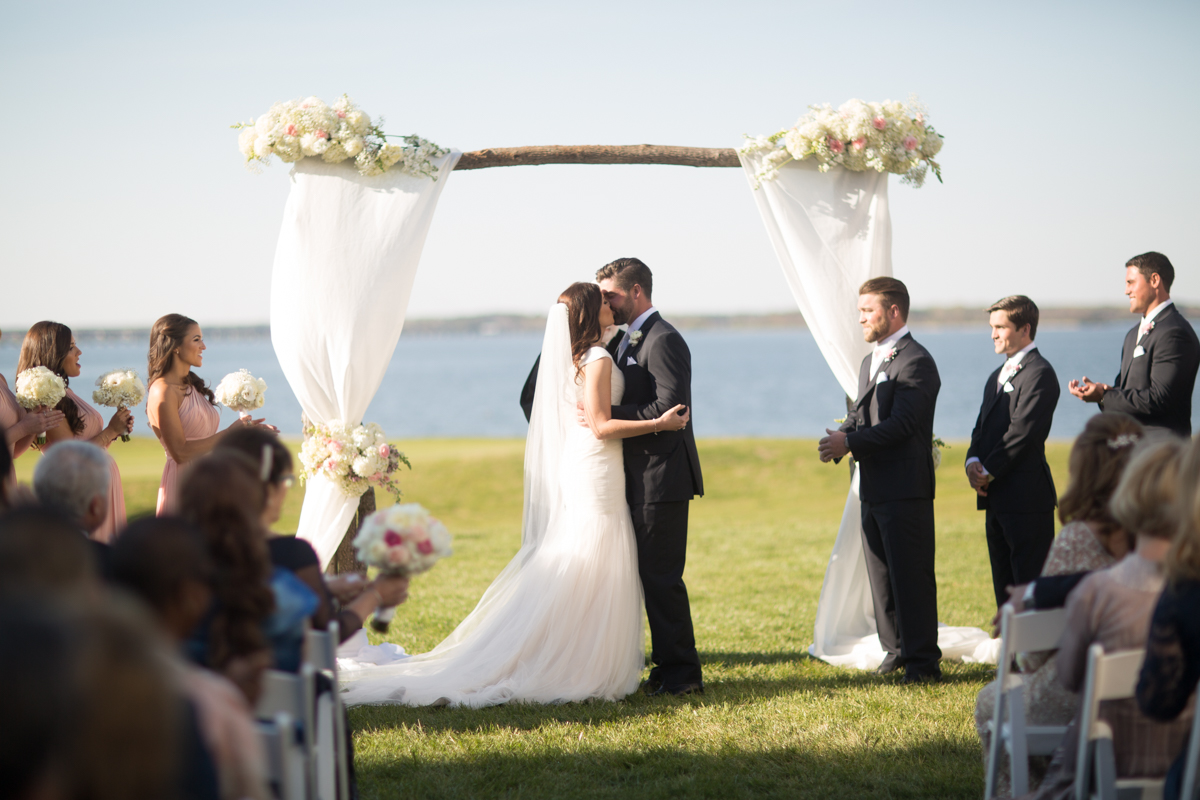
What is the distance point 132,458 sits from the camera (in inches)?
803

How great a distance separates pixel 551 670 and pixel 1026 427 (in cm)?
286

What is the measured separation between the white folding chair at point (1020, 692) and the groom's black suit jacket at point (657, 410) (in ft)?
Result: 7.84

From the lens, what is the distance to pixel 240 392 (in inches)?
208

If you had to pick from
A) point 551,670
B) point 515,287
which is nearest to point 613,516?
point 551,670

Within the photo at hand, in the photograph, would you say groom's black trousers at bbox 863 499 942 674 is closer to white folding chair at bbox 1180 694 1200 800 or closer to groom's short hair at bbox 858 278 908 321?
groom's short hair at bbox 858 278 908 321

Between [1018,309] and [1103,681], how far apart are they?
314 cm

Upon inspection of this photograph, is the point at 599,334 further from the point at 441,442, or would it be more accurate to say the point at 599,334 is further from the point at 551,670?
the point at 441,442

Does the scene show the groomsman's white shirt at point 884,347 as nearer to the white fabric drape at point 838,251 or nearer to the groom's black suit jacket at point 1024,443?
the white fabric drape at point 838,251

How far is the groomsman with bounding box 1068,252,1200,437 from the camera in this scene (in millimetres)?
4957

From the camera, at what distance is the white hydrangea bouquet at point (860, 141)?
5621 mm

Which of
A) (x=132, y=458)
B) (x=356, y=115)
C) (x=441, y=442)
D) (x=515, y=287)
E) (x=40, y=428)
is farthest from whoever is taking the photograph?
(x=515, y=287)

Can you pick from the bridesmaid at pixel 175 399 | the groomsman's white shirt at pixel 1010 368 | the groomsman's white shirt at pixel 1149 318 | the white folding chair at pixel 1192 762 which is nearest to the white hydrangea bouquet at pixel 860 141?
the groomsman's white shirt at pixel 1010 368

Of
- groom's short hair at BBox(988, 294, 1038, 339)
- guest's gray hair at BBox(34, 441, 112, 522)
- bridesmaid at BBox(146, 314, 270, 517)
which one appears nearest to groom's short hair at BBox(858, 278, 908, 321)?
groom's short hair at BBox(988, 294, 1038, 339)

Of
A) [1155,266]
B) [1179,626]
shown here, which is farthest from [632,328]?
[1179,626]
